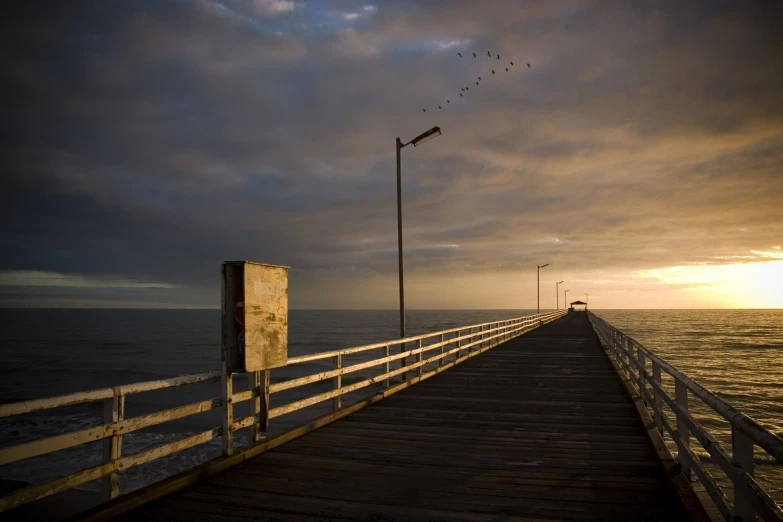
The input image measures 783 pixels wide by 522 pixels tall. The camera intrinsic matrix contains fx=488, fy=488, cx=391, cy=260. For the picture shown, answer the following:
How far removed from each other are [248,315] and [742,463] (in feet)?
15.3

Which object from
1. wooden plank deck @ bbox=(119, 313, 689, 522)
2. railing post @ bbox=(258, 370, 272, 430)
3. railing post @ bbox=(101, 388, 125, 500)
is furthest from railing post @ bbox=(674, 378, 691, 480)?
railing post @ bbox=(101, 388, 125, 500)

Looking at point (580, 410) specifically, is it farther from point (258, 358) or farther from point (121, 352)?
point (121, 352)

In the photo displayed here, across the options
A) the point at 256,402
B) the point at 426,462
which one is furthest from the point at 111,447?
the point at 426,462

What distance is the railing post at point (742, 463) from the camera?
319 cm

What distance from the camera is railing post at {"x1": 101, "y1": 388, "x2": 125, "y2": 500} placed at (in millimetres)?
4234

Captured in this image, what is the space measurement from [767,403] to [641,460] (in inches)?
853

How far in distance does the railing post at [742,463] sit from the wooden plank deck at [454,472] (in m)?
1.00

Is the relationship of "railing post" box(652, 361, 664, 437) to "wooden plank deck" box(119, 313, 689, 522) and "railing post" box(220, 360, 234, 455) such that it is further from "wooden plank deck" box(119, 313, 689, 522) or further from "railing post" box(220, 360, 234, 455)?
"railing post" box(220, 360, 234, 455)

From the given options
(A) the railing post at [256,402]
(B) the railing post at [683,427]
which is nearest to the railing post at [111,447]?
(A) the railing post at [256,402]

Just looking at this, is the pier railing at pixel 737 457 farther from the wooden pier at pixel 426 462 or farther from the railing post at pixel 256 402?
the railing post at pixel 256 402

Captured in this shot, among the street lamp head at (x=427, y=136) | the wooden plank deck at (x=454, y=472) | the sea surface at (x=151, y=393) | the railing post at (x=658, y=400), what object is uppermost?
the street lamp head at (x=427, y=136)

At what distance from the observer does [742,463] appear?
3.24 m

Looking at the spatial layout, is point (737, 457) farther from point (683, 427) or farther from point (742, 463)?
point (683, 427)

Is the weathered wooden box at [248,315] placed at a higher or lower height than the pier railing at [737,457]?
higher
